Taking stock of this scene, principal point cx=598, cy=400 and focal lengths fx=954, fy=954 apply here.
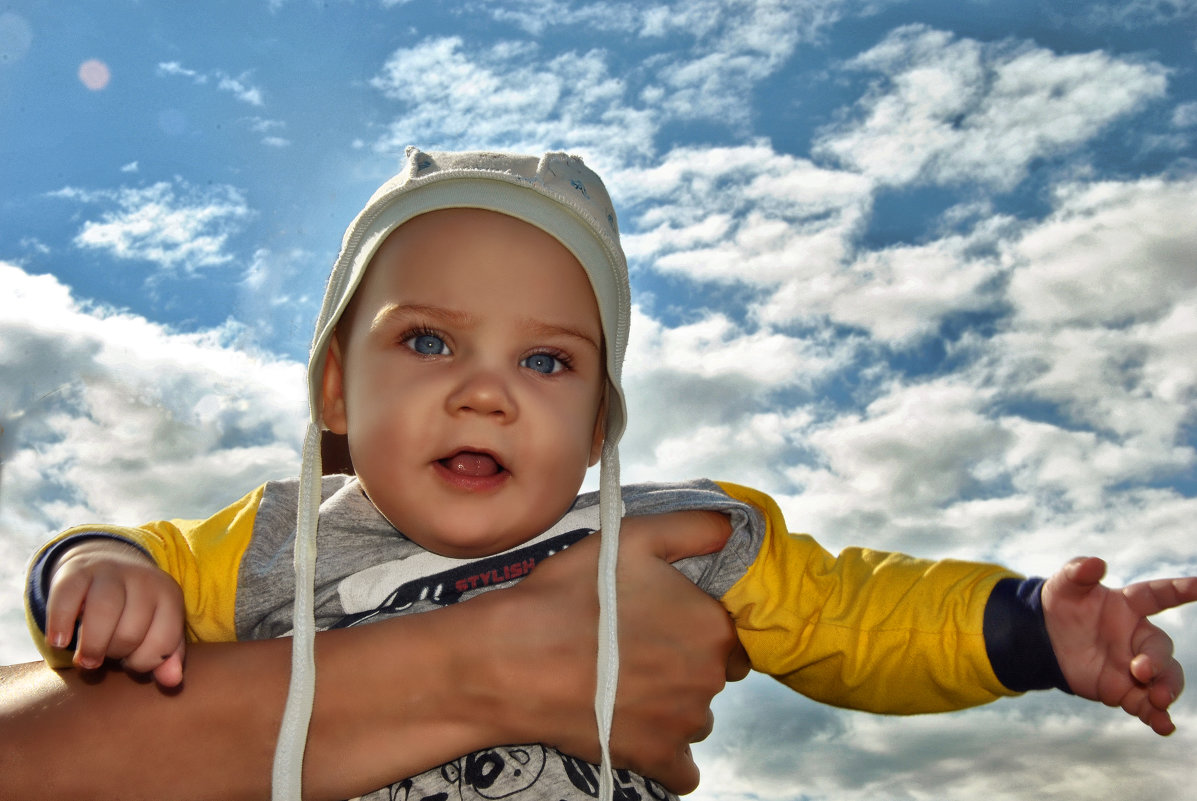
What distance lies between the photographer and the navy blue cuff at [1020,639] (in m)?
2.52

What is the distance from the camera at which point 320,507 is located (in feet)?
9.66

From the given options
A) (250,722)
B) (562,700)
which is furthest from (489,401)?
(250,722)

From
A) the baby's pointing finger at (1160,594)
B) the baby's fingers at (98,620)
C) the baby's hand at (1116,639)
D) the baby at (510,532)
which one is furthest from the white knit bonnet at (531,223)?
the baby's pointing finger at (1160,594)

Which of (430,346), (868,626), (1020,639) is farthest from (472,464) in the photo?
(1020,639)

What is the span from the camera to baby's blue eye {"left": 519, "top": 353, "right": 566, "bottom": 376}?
267cm

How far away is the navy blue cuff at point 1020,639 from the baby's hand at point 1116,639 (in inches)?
1.1

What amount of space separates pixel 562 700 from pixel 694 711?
0.46 meters

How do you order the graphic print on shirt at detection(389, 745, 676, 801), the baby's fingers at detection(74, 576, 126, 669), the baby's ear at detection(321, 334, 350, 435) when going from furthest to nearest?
the baby's ear at detection(321, 334, 350, 435), the graphic print on shirt at detection(389, 745, 676, 801), the baby's fingers at detection(74, 576, 126, 669)

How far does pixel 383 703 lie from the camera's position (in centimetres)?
234

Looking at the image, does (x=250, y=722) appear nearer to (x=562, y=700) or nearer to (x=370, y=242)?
(x=562, y=700)

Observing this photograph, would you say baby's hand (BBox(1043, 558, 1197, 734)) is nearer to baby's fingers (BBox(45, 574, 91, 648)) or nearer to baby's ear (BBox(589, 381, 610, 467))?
baby's ear (BBox(589, 381, 610, 467))

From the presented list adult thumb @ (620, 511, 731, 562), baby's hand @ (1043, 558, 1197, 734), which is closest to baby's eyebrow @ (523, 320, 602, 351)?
adult thumb @ (620, 511, 731, 562)

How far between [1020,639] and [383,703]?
1.68m

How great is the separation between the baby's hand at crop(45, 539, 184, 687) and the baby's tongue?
2.45 feet
